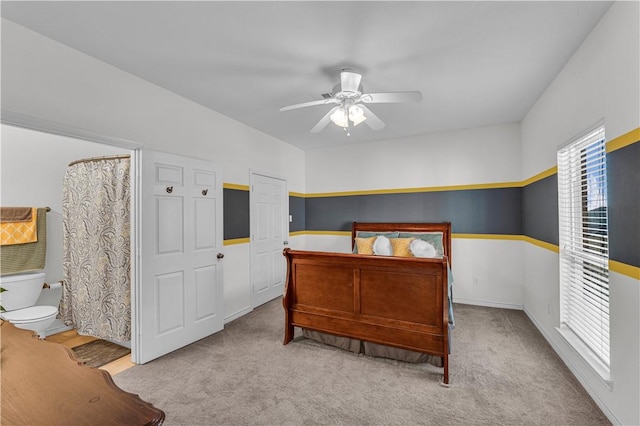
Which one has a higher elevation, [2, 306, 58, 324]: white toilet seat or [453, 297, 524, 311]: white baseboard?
[2, 306, 58, 324]: white toilet seat

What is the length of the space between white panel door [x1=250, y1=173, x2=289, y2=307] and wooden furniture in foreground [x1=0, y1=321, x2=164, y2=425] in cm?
304

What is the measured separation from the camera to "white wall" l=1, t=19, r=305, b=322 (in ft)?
6.35

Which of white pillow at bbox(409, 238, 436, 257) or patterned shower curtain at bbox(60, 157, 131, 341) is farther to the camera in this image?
white pillow at bbox(409, 238, 436, 257)

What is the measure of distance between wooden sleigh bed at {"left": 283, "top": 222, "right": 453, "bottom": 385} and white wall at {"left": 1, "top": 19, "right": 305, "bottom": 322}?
1.26m

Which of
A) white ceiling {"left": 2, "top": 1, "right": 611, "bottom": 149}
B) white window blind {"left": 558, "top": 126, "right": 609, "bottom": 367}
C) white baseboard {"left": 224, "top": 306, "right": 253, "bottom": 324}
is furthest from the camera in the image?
white baseboard {"left": 224, "top": 306, "right": 253, "bottom": 324}

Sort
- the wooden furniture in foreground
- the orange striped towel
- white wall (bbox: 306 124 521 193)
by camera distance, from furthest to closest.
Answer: white wall (bbox: 306 124 521 193) → the orange striped towel → the wooden furniture in foreground

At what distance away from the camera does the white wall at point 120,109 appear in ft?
6.35

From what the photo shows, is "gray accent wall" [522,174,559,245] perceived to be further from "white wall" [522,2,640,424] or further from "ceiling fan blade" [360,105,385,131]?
"ceiling fan blade" [360,105,385,131]

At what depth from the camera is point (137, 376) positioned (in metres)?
2.44

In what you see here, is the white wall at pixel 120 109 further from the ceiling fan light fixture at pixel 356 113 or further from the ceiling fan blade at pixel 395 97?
the ceiling fan blade at pixel 395 97

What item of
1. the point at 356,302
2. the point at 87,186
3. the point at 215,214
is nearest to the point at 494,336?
the point at 356,302

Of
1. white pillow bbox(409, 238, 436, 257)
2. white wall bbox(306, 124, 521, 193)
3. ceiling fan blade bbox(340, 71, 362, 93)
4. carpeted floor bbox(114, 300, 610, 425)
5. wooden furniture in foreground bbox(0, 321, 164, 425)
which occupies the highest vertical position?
ceiling fan blade bbox(340, 71, 362, 93)

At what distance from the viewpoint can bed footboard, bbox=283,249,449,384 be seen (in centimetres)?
240

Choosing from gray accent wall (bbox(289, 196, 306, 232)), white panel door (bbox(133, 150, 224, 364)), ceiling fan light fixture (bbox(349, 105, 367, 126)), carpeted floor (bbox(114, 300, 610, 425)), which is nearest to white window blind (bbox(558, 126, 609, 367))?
carpeted floor (bbox(114, 300, 610, 425))
